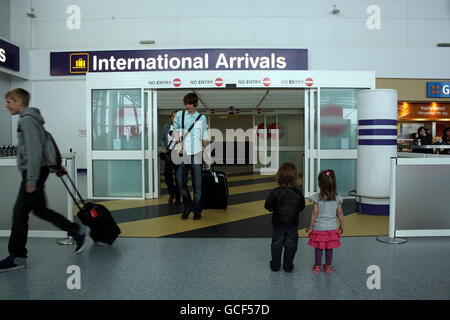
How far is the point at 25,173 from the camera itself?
136 inches

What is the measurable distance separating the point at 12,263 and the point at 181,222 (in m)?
2.50

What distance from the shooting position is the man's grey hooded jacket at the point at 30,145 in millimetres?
3334

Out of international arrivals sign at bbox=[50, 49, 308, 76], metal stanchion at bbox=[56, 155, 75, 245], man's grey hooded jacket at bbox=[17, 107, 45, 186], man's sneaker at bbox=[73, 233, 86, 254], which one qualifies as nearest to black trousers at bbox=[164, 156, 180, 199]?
metal stanchion at bbox=[56, 155, 75, 245]

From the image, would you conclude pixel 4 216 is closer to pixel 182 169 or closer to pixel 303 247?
pixel 182 169

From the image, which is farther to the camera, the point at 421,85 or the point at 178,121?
the point at 421,85

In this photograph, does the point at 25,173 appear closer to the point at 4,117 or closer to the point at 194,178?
the point at 194,178

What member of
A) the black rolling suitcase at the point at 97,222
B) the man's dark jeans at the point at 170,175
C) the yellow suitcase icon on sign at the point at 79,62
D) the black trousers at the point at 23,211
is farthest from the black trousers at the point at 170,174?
the yellow suitcase icon on sign at the point at 79,62

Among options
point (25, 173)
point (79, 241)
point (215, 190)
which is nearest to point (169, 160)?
point (215, 190)

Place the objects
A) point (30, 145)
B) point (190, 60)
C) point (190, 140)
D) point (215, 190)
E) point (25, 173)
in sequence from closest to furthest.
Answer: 1. point (30, 145)
2. point (25, 173)
3. point (190, 140)
4. point (215, 190)
5. point (190, 60)

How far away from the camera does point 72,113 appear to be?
10422 millimetres
